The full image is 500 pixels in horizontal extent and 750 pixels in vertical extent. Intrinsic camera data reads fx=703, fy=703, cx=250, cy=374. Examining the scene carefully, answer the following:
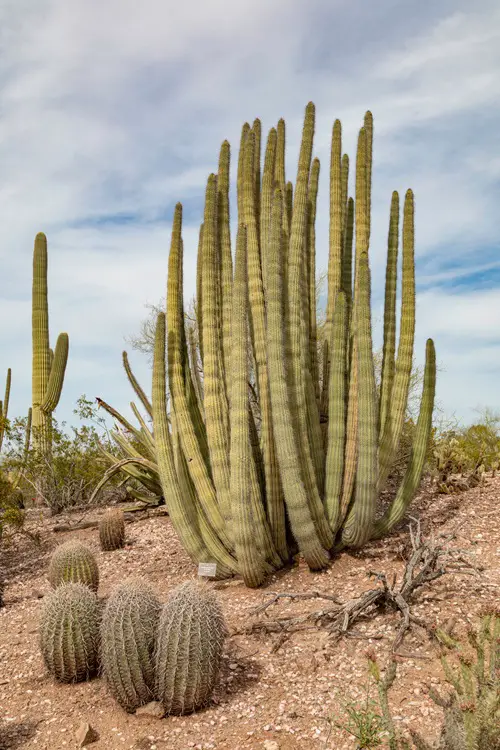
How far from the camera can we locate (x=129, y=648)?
4281mm

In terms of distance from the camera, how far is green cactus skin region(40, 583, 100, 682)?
4.75 m

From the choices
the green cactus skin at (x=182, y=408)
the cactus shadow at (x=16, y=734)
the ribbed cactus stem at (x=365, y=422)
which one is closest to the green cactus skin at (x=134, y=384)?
the green cactus skin at (x=182, y=408)

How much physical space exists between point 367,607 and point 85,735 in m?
2.14

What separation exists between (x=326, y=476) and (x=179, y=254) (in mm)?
2555

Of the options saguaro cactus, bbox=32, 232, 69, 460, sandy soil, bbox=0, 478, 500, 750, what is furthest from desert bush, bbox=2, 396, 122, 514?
sandy soil, bbox=0, 478, 500, 750

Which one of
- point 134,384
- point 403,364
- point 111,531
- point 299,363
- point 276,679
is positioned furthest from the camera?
point 134,384

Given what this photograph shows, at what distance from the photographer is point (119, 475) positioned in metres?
11.9

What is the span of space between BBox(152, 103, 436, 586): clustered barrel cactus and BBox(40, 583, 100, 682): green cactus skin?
1.48 metres

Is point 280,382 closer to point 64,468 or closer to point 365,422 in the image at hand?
point 365,422

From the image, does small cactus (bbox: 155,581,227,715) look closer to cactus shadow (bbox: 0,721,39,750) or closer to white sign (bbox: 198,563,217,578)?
cactus shadow (bbox: 0,721,39,750)

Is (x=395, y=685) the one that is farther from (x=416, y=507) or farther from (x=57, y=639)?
(x=416, y=507)

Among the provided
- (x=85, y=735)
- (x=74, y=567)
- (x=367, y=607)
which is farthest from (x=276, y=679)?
(x=74, y=567)

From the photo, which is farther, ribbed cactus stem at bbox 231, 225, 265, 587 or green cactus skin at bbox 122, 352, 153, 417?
green cactus skin at bbox 122, 352, 153, 417

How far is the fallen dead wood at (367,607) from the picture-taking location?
16.0ft
